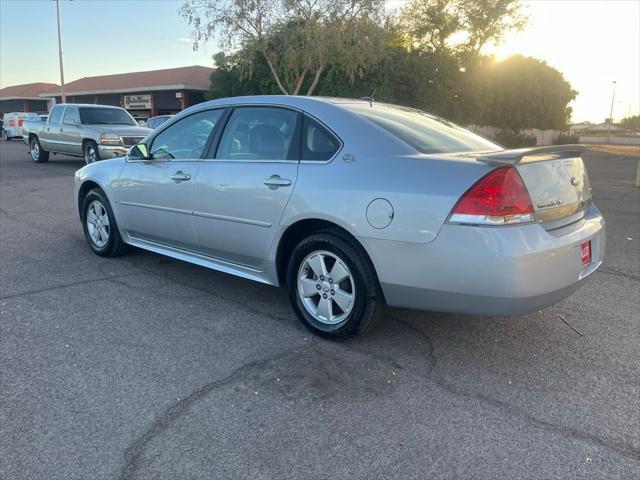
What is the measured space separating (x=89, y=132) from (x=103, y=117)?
0.91 meters

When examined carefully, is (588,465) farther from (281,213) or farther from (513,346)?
(281,213)

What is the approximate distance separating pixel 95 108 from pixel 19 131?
72.1 feet

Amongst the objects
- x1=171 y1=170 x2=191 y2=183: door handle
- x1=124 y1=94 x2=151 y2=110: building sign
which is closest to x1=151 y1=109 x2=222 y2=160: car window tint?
x1=171 y1=170 x2=191 y2=183: door handle

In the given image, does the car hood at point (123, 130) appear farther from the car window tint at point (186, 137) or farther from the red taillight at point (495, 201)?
the red taillight at point (495, 201)

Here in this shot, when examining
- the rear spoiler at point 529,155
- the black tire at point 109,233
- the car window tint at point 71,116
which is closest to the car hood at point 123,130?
the car window tint at point 71,116

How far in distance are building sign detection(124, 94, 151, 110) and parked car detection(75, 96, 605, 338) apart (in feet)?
123

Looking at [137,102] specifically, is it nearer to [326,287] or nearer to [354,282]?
[326,287]

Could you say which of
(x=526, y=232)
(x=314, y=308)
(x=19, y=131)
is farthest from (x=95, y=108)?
(x=19, y=131)

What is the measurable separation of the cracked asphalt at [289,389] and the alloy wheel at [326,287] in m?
0.21

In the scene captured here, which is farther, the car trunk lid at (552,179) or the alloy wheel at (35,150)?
the alloy wheel at (35,150)

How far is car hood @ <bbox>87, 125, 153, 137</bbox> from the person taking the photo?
14320mm

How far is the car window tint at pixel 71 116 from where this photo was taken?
1509cm

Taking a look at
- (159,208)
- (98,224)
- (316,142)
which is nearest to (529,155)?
(316,142)

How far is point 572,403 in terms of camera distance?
3.01 m
